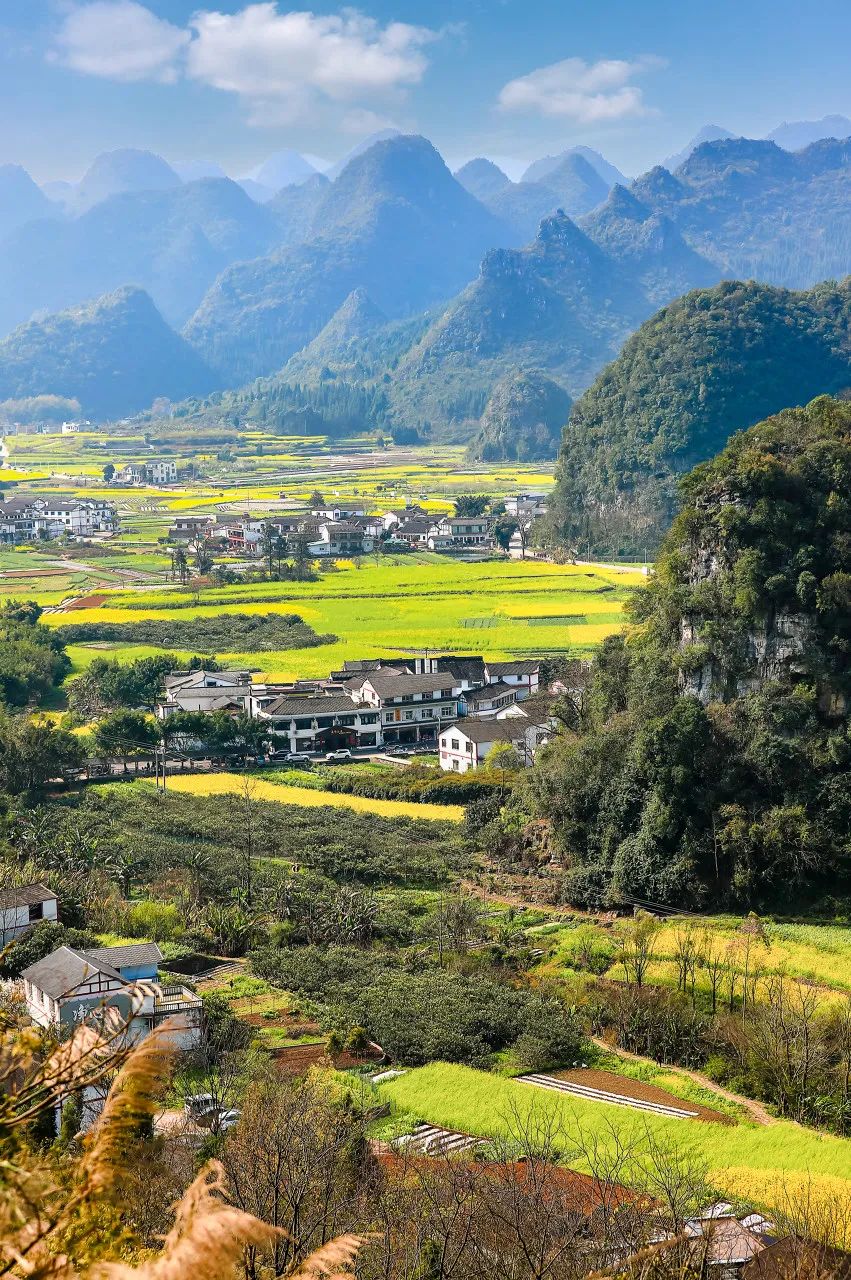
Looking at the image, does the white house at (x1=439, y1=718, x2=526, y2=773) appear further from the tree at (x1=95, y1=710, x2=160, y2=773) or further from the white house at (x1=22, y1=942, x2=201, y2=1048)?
the white house at (x1=22, y1=942, x2=201, y2=1048)

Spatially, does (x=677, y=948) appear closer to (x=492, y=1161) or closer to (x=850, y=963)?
(x=850, y=963)

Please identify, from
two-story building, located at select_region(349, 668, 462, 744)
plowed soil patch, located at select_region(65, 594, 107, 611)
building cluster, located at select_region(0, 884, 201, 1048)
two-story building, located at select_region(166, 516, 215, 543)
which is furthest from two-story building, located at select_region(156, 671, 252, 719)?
two-story building, located at select_region(166, 516, 215, 543)

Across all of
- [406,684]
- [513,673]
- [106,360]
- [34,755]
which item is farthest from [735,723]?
[106,360]

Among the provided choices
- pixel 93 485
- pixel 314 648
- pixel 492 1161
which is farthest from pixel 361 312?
pixel 492 1161

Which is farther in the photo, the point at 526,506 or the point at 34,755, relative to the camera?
A: the point at 526,506

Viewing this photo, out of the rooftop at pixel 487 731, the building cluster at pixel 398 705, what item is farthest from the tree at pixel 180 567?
the rooftop at pixel 487 731

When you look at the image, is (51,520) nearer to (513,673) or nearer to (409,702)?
(513,673)
